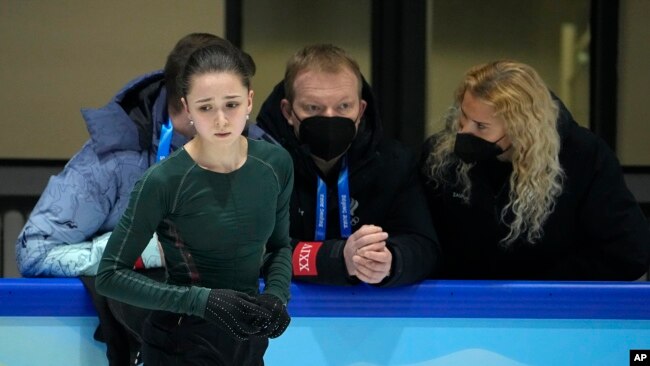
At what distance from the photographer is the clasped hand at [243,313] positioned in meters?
1.92

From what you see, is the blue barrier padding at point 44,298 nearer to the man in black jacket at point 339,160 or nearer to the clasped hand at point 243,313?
the man in black jacket at point 339,160

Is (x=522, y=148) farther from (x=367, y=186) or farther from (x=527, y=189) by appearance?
(x=367, y=186)

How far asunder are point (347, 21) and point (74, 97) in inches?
55.3

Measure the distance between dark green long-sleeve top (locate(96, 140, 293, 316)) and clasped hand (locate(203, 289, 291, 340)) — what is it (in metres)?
0.03

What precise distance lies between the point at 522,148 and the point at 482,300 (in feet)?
1.83

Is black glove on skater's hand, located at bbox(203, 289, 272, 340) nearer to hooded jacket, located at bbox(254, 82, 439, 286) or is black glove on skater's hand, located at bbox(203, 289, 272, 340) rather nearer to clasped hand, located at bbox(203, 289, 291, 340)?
clasped hand, located at bbox(203, 289, 291, 340)

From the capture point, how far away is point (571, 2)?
529 cm

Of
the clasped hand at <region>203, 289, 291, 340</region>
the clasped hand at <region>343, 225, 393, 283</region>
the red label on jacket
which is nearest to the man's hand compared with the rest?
the clasped hand at <region>343, 225, 393, 283</region>

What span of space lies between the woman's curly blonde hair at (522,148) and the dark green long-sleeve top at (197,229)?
1.07 meters

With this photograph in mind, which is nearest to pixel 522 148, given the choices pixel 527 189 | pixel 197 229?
pixel 527 189

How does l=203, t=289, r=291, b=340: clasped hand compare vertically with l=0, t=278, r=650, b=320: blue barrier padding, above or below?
above

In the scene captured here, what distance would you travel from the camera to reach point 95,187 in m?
2.73

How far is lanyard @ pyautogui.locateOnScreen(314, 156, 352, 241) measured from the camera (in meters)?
2.88

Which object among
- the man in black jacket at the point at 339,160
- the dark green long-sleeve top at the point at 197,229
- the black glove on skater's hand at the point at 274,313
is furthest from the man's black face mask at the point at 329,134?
the black glove on skater's hand at the point at 274,313
